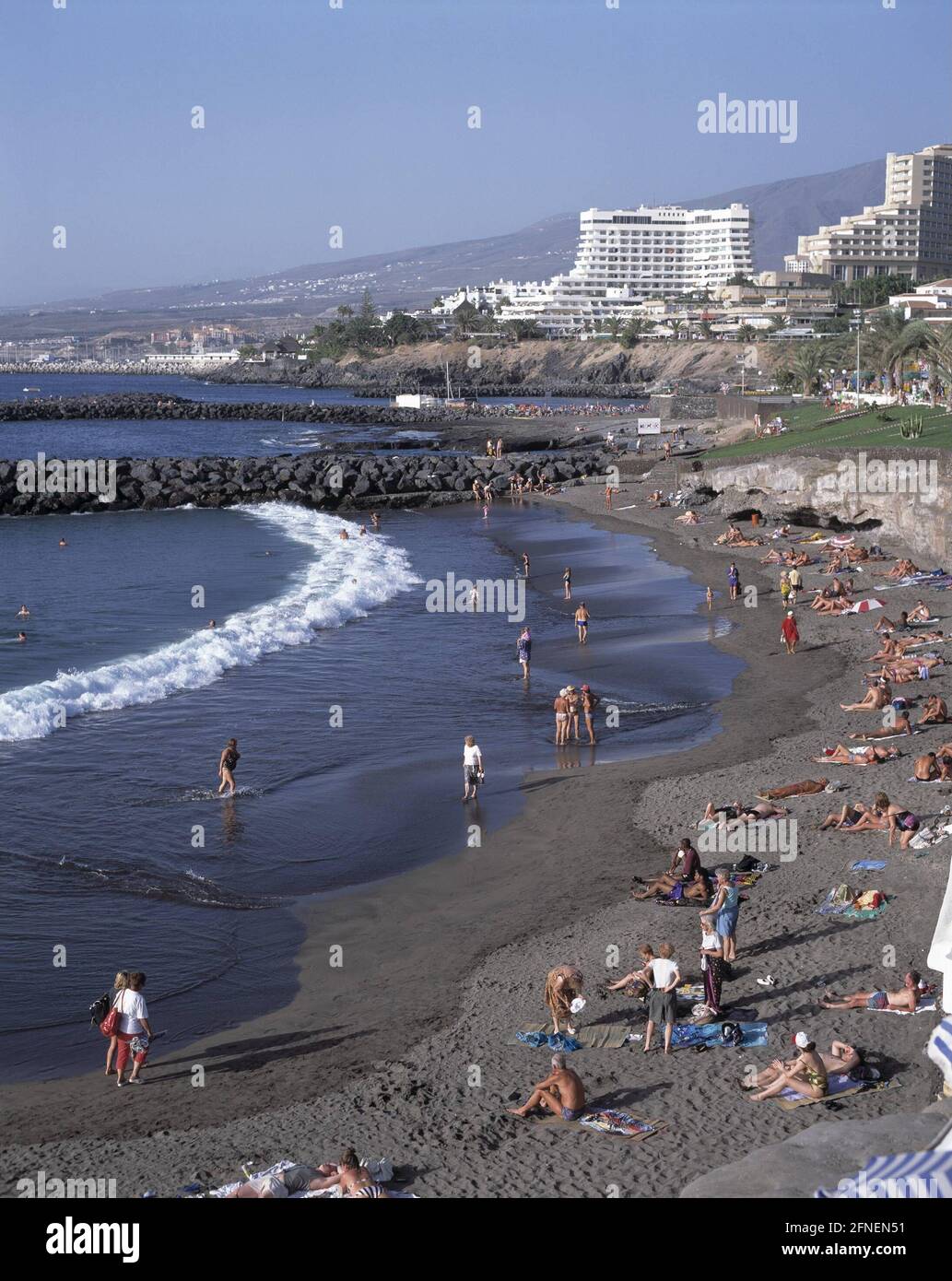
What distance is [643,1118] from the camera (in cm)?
1033

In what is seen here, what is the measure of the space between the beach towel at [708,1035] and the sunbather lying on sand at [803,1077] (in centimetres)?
83

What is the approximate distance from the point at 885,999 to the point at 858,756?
793 cm

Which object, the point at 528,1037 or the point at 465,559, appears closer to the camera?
the point at 528,1037

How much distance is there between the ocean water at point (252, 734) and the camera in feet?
46.3

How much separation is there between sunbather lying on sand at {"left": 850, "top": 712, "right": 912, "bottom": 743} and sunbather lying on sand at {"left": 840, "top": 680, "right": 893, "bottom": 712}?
1.40 metres

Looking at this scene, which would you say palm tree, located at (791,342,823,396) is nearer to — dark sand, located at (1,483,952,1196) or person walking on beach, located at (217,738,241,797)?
dark sand, located at (1,483,952,1196)

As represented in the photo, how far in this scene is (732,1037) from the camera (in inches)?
452

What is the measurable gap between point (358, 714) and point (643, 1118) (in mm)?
14067

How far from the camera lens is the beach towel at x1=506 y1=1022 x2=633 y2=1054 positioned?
11.7 meters

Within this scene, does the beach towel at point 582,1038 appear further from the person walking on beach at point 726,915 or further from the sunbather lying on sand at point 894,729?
the sunbather lying on sand at point 894,729

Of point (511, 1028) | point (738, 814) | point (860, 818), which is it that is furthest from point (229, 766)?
point (860, 818)

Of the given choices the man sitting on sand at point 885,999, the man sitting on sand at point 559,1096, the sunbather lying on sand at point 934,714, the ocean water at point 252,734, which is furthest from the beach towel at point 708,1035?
the sunbather lying on sand at point 934,714
